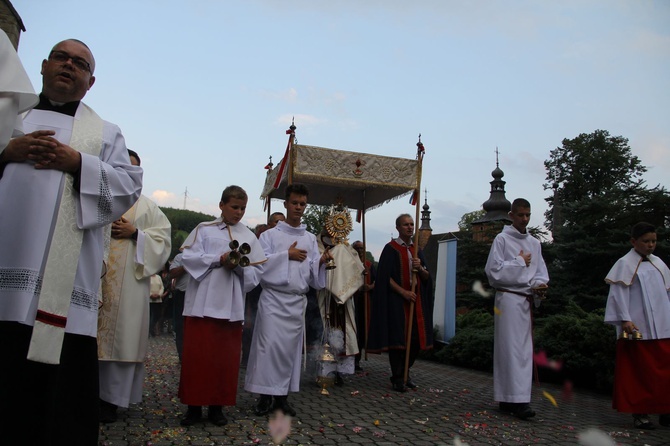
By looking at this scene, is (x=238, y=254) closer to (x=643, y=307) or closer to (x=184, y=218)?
(x=643, y=307)

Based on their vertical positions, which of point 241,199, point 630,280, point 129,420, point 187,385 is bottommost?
point 129,420

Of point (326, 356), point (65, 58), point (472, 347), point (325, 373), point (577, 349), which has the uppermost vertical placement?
point (65, 58)

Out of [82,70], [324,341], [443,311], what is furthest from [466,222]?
[82,70]

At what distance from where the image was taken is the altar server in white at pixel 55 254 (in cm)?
260

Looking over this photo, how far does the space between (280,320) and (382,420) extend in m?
1.40

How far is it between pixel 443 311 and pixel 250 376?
8.15 m

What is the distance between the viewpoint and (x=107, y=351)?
15.9ft

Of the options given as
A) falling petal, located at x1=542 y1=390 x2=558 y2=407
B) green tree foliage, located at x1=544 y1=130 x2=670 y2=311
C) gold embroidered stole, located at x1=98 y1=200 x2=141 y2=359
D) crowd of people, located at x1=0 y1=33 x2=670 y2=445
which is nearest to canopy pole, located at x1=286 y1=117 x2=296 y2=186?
crowd of people, located at x1=0 y1=33 x2=670 y2=445

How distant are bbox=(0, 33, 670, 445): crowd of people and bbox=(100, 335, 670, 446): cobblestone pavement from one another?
254 mm

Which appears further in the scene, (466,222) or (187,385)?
(466,222)

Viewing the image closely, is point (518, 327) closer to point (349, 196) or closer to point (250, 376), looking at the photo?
point (250, 376)

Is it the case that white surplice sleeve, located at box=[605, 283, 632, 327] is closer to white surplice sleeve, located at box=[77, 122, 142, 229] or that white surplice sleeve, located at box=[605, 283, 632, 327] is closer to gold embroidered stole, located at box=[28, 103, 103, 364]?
white surplice sleeve, located at box=[77, 122, 142, 229]

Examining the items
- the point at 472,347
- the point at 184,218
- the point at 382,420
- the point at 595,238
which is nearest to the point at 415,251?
the point at 382,420

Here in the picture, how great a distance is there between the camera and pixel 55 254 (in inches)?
106
